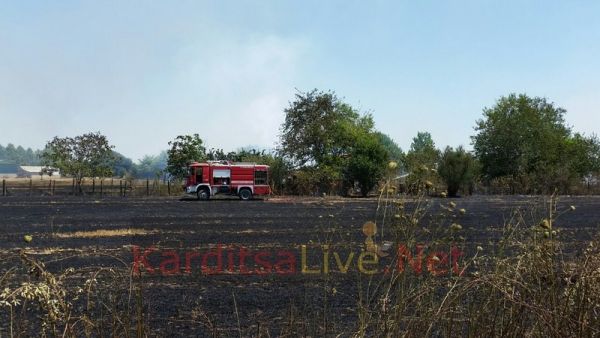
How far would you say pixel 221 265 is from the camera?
310 inches

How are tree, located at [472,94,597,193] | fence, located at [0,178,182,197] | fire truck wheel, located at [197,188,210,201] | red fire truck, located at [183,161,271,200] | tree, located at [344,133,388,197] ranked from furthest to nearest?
tree, located at [472,94,597,193] < fence, located at [0,178,182,197] < tree, located at [344,133,388,197] < fire truck wheel, located at [197,188,210,201] < red fire truck, located at [183,161,271,200]

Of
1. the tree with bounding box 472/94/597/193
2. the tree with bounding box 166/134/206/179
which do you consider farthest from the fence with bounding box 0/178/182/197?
the tree with bounding box 472/94/597/193

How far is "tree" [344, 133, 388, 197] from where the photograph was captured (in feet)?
111

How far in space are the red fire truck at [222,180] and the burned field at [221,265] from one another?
1285cm

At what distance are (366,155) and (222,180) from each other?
33.4 ft

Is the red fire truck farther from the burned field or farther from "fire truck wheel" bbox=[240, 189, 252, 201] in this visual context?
the burned field

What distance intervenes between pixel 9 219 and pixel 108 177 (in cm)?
3360

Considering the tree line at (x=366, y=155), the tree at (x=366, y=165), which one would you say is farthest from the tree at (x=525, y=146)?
the tree at (x=366, y=165)

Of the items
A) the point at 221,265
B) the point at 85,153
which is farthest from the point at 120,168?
the point at 221,265

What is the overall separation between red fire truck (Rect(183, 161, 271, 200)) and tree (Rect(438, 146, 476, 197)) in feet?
41.2

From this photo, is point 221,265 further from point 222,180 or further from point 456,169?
point 456,169

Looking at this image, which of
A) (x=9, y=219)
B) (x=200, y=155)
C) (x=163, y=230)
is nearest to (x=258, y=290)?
(x=163, y=230)

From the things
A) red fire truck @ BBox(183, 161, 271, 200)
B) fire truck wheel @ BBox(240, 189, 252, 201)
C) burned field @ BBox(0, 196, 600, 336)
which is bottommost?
burned field @ BBox(0, 196, 600, 336)

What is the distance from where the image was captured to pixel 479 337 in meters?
2.23
